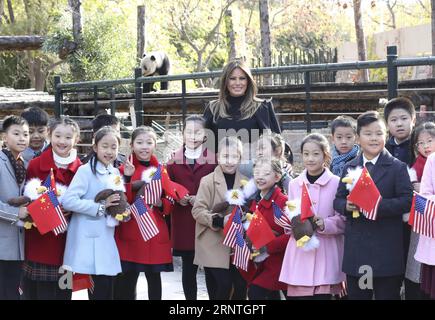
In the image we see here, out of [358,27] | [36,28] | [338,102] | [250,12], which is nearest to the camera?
[338,102]

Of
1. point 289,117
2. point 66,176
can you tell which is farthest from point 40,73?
point 66,176

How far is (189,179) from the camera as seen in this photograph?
6.12 meters

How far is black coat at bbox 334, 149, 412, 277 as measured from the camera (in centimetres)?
493

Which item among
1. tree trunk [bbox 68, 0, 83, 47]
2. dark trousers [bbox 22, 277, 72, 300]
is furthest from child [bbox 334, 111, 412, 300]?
tree trunk [bbox 68, 0, 83, 47]

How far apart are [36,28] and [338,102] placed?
75.6 feet

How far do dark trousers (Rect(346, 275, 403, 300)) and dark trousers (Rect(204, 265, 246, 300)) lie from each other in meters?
0.98

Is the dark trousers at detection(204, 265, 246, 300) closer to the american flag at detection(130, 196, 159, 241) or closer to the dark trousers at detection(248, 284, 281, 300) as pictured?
the dark trousers at detection(248, 284, 281, 300)

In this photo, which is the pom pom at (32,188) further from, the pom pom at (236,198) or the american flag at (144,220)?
the pom pom at (236,198)

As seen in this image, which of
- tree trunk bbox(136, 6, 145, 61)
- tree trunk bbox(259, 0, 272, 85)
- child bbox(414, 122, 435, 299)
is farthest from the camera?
tree trunk bbox(136, 6, 145, 61)

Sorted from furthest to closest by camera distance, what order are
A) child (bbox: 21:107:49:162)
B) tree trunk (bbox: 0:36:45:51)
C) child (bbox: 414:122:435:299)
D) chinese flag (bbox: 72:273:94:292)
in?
tree trunk (bbox: 0:36:45:51) < child (bbox: 21:107:49:162) < chinese flag (bbox: 72:273:94:292) < child (bbox: 414:122:435:299)

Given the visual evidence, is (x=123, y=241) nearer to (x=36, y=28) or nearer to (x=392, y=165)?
(x=392, y=165)

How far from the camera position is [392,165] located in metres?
5.00

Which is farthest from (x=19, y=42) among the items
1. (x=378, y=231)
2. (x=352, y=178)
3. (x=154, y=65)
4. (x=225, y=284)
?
(x=378, y=231)
